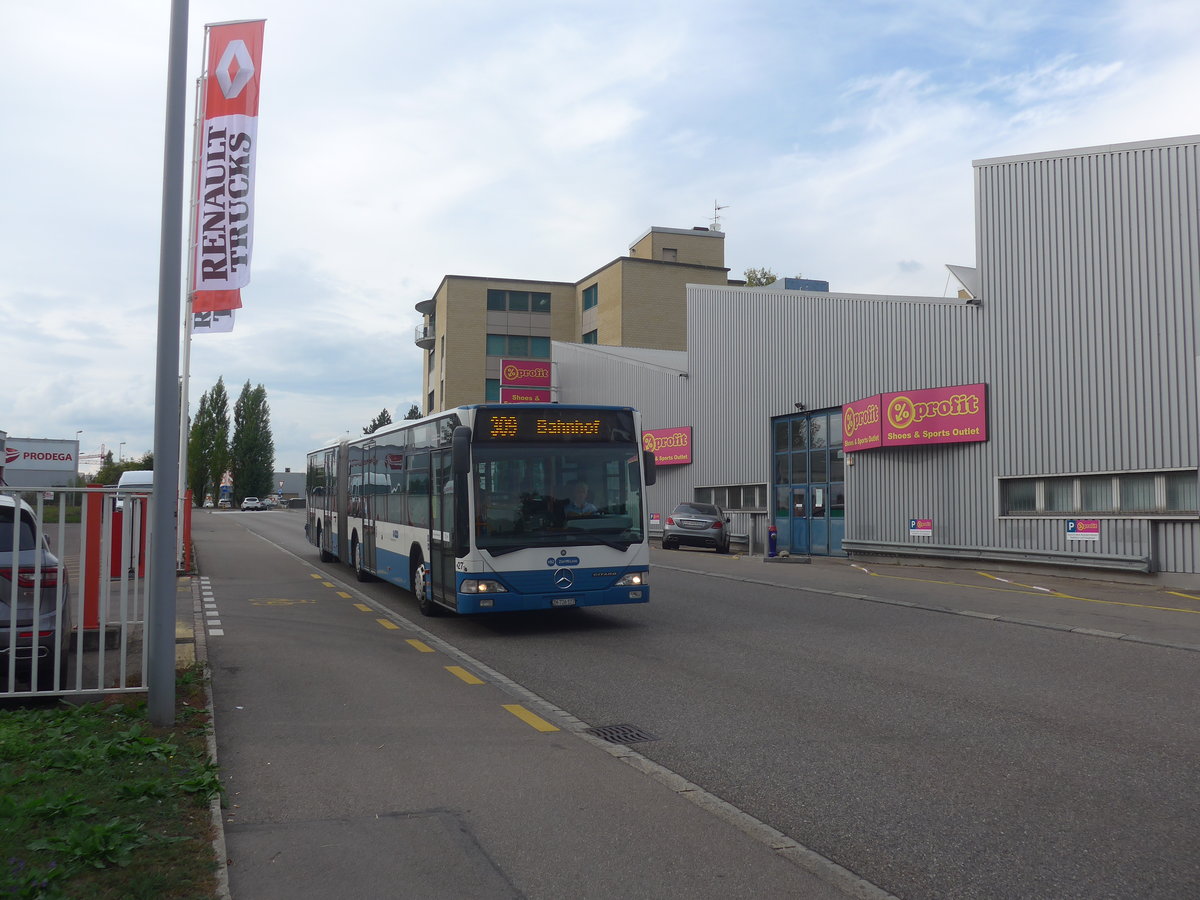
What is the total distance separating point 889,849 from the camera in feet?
16.0

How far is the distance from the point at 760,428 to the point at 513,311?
129 feet

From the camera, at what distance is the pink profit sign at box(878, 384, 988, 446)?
2306 cm

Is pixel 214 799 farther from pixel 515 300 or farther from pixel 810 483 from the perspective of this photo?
pixel 515 300

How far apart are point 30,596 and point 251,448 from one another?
346 ft

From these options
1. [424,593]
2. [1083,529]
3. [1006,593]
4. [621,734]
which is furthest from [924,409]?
[621,734]

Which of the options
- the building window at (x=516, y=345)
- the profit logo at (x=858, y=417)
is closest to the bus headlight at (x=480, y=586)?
the profit logo at (x=858, y=417)

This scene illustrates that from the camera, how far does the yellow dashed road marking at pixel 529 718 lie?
24.8 ft

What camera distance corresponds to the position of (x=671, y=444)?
38.9 meters

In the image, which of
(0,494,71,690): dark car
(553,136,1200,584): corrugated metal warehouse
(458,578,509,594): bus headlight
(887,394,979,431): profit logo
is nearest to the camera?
(0,494,71,690): dark car

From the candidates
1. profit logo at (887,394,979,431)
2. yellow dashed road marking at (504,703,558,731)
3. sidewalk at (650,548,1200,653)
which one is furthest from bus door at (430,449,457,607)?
profit logo at (887,394,979,431)

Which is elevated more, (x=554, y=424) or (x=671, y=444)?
(x=671, y=444)

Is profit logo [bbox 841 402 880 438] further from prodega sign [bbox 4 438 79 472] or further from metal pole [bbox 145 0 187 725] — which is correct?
prodega sign [bbox 4 438 79 472]

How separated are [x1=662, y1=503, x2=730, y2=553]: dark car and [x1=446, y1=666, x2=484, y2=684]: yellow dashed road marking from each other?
21761mm

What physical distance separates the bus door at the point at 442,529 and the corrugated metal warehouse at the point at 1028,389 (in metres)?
13.0
